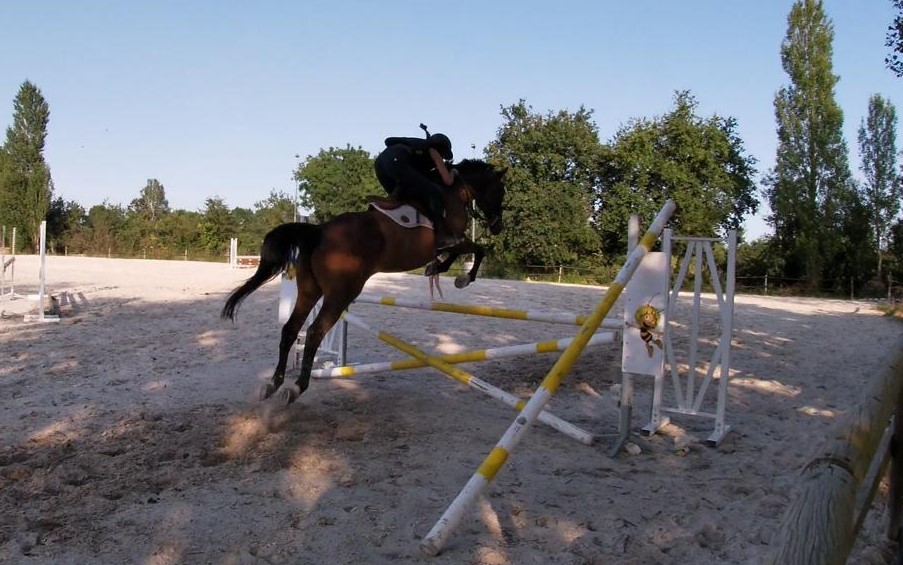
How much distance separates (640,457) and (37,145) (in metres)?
68.1

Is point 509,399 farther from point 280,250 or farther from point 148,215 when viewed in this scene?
point 148,215

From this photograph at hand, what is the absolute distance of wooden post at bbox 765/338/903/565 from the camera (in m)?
1.00

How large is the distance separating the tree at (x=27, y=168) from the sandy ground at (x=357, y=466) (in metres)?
57.9

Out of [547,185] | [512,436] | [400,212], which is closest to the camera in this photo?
[512,436]

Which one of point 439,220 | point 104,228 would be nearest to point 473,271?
point 439,220

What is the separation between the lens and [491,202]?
5.41 meters

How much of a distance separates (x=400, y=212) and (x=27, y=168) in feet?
214

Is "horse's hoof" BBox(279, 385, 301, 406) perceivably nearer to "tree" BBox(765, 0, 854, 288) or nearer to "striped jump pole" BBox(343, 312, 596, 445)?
"striped jump pole" BBox(343, 312, 596, 445)

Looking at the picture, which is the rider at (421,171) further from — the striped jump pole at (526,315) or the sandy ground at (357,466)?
the sandy ground at (357,466)

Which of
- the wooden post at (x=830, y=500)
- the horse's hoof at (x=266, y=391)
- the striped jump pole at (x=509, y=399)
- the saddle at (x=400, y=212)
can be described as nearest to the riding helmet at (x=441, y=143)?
the saddle at (x=400, y=212)

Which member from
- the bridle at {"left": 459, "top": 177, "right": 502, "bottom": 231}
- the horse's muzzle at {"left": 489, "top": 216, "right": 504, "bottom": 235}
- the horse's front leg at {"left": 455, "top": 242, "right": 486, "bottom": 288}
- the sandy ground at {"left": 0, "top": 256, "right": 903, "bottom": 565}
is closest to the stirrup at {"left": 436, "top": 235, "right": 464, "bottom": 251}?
the horse's front leg at {"left": 455, "top": 242, "right": 486, "bottom": 288}

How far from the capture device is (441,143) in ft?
16.5

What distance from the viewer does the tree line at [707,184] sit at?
3516cm

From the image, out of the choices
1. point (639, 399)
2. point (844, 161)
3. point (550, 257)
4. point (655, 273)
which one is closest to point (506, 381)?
point (639, 399)
